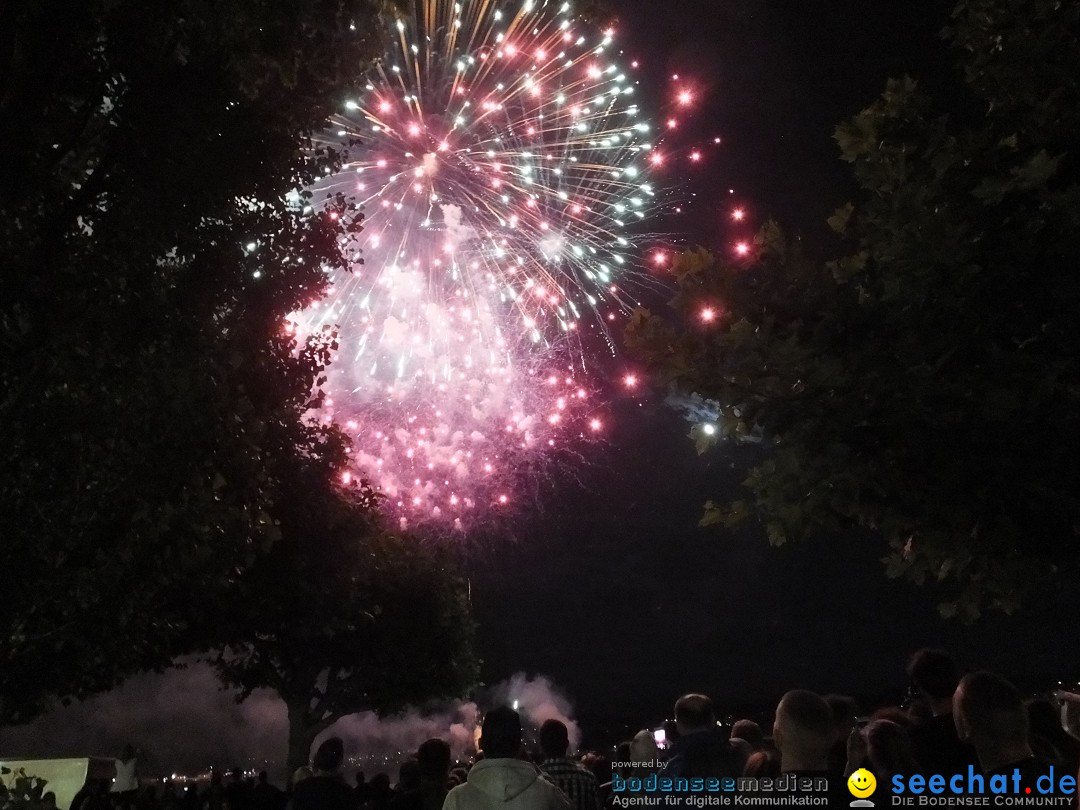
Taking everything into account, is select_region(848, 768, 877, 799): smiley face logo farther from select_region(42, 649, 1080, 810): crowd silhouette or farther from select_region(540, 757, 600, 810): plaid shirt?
select_region(540, 757, 600, 810): plaid shirt

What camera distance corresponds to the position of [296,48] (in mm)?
8164

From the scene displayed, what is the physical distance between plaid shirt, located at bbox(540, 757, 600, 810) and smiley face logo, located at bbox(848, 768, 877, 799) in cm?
201

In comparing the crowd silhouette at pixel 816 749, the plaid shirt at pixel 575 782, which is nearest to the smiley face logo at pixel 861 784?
the crowd silhouette at pixel 816 749

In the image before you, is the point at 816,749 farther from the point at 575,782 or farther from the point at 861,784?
the point at 575,782

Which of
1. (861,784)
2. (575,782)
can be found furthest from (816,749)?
(575,782)

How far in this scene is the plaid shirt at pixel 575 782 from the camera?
5543 millimetres

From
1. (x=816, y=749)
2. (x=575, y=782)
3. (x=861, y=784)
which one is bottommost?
(x=575, y=782)

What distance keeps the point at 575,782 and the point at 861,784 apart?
2.08 meters

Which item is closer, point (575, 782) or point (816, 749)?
point (816, 749)

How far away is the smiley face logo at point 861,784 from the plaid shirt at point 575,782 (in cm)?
201

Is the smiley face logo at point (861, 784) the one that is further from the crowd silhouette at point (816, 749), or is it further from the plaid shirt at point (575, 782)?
the plaid shirt at point (575, 782)

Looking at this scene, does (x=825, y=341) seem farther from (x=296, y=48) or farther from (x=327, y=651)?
(x=327, y=651)

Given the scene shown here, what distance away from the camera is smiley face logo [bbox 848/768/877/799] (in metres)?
4.16

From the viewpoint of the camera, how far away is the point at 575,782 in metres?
5.59
